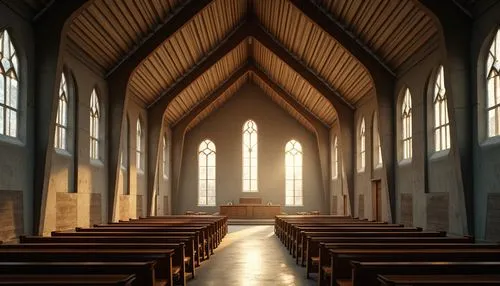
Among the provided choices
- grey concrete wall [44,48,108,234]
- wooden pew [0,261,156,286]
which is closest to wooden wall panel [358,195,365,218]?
grey concrete wall [44,48,108,234]

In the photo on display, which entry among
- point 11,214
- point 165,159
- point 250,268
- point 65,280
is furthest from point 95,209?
point 65,280

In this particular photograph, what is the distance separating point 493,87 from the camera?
1202cm

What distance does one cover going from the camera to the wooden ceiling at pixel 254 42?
600 inches

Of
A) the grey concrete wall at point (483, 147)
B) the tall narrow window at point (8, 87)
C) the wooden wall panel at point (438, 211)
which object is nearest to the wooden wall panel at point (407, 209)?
the wooden wall panel at point (438, 211)

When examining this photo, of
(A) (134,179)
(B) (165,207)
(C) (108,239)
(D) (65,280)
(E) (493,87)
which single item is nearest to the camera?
(D) (65,280)

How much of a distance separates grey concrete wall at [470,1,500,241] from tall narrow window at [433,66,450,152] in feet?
8.04

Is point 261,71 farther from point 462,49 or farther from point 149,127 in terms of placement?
point 462,49

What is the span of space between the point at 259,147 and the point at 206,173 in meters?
3.51

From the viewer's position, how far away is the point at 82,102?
16.7 meters

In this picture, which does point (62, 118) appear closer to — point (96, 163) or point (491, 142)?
point (96, 163)

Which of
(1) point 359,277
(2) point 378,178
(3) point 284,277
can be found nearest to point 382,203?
(2) point 378,178

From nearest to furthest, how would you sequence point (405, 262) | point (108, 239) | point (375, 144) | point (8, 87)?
point (405, 262)
point (108, 239)
point (8, 87)
point (375, 144)

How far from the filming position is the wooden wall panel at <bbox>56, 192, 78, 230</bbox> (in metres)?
14.7

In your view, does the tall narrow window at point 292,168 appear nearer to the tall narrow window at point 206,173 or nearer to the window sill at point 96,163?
the tall narrow window at point 206,173
